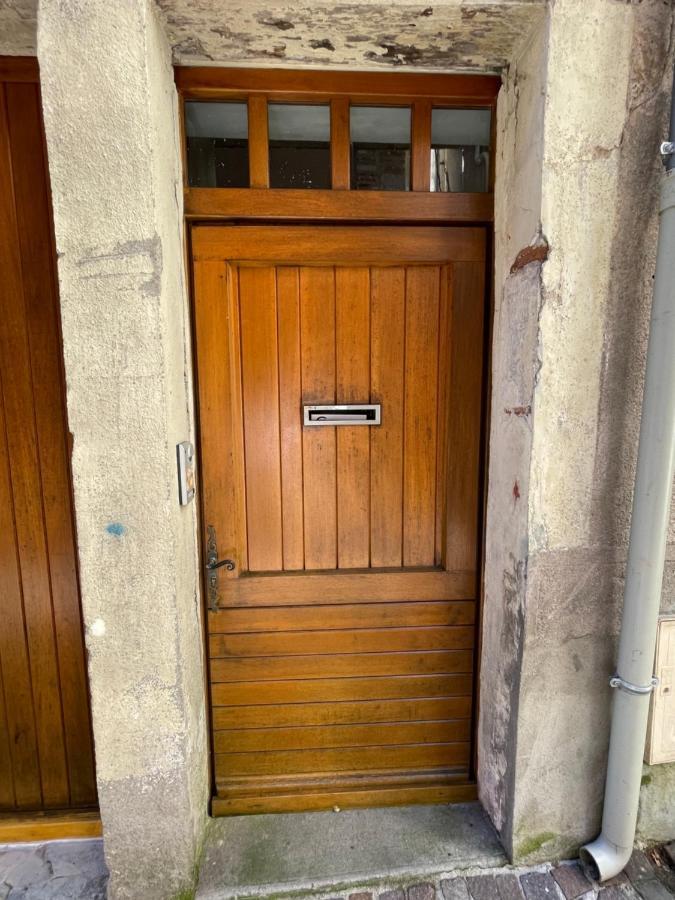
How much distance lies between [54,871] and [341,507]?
1.77 meters

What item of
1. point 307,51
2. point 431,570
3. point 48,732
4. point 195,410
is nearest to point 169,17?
point 307,51

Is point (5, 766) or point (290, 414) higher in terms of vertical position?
point (290, 414)

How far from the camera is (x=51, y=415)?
1.75 metres

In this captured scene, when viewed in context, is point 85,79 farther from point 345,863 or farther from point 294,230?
point 345,863

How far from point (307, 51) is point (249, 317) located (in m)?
0.92

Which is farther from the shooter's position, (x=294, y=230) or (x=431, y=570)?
(x=431, y=570)

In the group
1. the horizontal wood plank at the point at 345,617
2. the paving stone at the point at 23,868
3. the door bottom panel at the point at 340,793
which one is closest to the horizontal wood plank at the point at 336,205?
the horizontal wood plank at the point at 345,617

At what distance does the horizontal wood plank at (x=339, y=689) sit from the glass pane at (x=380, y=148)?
2.03 metres

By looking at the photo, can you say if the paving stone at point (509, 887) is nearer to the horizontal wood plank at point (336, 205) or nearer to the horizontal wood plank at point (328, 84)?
the horizontal wood plank at point (336, 205)

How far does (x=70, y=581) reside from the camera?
1.83 metres

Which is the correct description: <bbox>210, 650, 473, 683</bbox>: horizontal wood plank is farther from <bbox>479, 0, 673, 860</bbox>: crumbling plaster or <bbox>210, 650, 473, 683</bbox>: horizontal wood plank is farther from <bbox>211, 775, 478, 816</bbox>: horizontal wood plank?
<bbox>211, 775, 478, 816</bbox>: horizontal wood plank

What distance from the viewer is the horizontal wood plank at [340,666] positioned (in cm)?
194

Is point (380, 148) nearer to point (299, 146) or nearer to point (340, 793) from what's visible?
point (299, 146)

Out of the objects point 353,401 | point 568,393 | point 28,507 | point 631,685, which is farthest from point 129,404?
point 631,685
